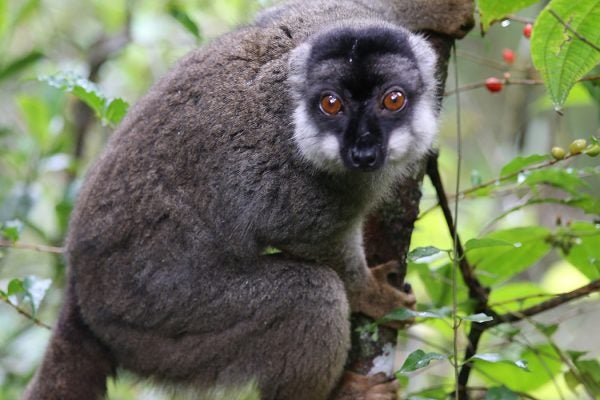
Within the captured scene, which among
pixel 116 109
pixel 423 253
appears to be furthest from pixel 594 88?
pixel 116 109

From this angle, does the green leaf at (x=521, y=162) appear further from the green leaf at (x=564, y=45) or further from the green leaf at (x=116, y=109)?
the green leaf at (x=116, y=109)

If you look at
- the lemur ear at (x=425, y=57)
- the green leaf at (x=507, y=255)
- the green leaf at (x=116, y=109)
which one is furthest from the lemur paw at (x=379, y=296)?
the green leaf at (x=116, y=109)

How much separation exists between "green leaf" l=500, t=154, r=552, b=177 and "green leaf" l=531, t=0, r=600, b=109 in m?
0.72

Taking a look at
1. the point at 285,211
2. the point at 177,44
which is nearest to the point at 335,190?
the point at 285,211

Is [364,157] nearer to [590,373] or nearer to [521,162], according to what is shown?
[521,162]

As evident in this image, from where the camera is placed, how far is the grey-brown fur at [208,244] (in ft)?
14.0

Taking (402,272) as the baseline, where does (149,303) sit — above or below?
below

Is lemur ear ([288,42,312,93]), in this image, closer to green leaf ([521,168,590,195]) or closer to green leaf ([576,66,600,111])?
green leaf ([521,168,590,195])

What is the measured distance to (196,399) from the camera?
4.45 metres

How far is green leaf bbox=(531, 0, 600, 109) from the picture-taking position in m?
3.23

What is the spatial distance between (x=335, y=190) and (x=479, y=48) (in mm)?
6372

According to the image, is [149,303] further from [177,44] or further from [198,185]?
[177,44]

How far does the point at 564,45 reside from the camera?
3.39 metres

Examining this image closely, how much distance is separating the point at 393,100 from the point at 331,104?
0.32m
